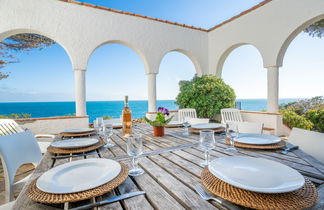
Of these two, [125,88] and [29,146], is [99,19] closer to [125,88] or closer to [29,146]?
[29,146]

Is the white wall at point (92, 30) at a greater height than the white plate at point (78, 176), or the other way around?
the white wall at point (92, 30)

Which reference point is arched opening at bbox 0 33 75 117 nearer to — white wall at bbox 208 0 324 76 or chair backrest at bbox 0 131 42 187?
white wall at bbox 208 0 324 76

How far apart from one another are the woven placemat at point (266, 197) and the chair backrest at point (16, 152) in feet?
4.35

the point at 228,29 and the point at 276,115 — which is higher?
the point at 228,29

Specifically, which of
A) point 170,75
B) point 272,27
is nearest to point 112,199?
point 272,27

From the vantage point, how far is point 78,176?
73 cm

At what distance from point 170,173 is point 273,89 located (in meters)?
3.99

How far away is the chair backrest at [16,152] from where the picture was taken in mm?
1176

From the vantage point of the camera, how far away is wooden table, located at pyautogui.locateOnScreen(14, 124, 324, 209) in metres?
0.58

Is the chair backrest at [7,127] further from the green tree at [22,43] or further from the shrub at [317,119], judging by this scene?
the shrub at [317,119]

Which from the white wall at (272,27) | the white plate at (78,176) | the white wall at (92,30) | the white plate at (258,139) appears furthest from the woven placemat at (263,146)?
Answer: the white wall at (92,30)

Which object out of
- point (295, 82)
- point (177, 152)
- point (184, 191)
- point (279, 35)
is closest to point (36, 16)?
point (177, 152)

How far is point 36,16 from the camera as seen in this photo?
347 cm

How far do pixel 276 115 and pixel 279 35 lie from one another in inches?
65.8
